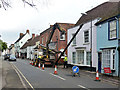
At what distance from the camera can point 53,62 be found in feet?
81.7

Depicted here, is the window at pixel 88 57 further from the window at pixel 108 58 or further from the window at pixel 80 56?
the window at pixel 108 58

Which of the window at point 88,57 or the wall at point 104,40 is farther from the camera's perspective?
the window at point 88,57

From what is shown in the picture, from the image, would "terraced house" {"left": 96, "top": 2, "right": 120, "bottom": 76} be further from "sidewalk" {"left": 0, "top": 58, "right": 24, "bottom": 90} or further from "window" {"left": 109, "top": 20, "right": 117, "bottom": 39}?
"sidewalk" {"left": 0, "top": 58, "right": 24, "bottom": 90}

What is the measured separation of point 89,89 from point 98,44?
31.2 ft

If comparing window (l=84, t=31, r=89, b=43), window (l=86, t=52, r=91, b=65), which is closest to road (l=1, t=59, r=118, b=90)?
window (l=86, t=52, r=91, b=65)

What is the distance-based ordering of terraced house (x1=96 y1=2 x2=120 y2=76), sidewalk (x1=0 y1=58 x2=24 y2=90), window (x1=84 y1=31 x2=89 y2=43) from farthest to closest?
window (x1=84 y1=31 x2=89 y2=43)
terraced house (x1=96 y1=2 x2=120 y2=76)
sidewalk (x1=0 y1=58 x2=24 y2=90)

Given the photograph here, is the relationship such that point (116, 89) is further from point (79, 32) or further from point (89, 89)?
point (79, 32)

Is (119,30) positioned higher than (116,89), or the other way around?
(119,30)

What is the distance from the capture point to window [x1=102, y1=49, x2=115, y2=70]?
1444 centimetres

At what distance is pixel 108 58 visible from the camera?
15219 mm

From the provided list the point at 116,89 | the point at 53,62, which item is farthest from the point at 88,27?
the point at 116,89

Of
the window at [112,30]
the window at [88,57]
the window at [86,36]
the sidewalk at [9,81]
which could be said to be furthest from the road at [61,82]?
the window at [86,36]

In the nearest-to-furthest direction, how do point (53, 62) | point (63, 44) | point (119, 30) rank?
point (119, 30) → point (53, 62) → point (63, 44)

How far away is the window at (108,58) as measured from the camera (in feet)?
47.4
